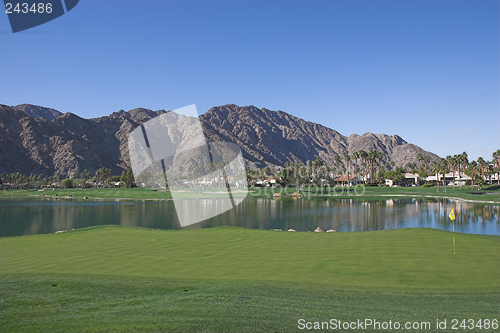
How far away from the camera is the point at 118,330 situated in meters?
6.04

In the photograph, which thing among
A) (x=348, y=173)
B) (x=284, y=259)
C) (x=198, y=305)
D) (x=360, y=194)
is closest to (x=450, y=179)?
(x=348, y=173)

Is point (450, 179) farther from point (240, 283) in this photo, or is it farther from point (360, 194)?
point (240, 283)

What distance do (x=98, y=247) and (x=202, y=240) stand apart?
17.0 feet

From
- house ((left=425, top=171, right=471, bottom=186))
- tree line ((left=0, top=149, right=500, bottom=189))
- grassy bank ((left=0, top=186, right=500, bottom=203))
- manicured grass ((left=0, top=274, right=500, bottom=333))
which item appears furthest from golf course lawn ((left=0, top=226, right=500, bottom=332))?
house ((left=425, top=171, right=471, bottom=186))

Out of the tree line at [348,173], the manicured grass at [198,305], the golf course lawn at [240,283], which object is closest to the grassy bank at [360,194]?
the tree line at [348,173]

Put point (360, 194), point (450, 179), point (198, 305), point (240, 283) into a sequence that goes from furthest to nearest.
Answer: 1. point (450, 179)
2. point (360, 194)
3. point (240, 283)
4. point (198, 305)

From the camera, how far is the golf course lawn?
272 inches

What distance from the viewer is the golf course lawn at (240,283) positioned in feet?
22.7

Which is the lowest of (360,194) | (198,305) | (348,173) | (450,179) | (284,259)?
(360,194)

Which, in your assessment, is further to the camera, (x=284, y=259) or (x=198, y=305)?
(x=284, y=259)

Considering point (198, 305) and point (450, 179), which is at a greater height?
point (198, 305)

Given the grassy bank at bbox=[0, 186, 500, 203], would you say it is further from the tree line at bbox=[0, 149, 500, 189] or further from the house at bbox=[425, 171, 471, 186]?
the house at bbox=[425, 171, 471, 186]

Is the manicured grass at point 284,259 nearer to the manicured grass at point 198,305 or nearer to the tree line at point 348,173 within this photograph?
the manicured grass at point 198,305

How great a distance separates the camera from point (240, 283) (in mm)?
9953
